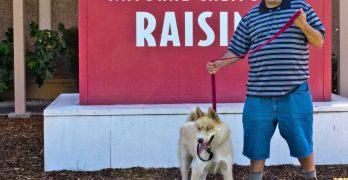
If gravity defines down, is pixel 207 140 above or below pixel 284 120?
below

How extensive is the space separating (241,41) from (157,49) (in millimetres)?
1869

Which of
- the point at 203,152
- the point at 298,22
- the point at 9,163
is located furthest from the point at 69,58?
the point at 298,22

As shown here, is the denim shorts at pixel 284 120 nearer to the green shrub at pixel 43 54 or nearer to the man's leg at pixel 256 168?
the man's leg at pixel 256 168

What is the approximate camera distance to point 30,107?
9945mm

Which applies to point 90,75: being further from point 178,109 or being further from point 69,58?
point 69,58

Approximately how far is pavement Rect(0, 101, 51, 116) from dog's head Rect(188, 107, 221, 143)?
574 cm

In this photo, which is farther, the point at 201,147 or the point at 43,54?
the point at 43,54

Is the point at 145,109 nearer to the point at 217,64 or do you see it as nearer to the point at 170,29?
the point at 170,29

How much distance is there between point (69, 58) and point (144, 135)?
551cm

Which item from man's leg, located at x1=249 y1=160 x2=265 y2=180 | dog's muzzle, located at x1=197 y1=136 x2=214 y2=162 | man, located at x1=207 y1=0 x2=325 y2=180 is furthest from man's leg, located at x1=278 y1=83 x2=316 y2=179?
dog's muzzle, located at x1=197 y1=136 x2=214 y2=162

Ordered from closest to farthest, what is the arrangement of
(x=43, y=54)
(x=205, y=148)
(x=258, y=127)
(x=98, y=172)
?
(x=258, y=127), (x=205, y=148), (x=98, y=172), (x=43, y=54)

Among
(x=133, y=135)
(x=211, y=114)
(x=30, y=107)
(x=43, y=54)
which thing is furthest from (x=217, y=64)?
(x=30, y=107)

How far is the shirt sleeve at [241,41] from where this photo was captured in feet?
13.9

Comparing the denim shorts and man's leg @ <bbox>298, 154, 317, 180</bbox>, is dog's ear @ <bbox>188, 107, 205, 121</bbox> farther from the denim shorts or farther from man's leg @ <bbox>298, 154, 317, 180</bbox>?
man's leg @ <bbox>298, 154, 317, 180</bbox>
